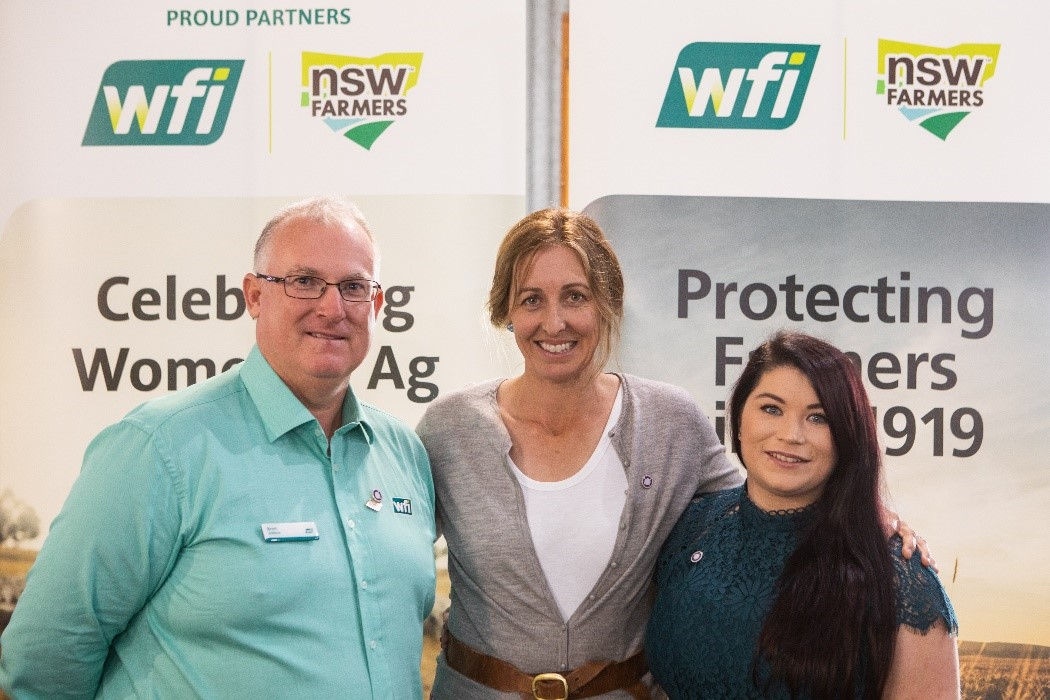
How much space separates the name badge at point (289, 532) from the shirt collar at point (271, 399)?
0.55 feet

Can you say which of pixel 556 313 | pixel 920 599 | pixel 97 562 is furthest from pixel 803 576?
pixel 97 562

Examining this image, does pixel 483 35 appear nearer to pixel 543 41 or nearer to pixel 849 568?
pixel 543 41

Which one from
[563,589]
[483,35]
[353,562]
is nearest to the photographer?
[353,562]

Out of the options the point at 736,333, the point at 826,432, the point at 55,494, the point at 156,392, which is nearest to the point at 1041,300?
the point at 736,333

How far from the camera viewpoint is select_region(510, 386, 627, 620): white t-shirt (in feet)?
7.11

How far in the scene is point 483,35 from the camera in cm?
313

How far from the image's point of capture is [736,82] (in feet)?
10.3

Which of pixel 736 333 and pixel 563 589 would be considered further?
pixel 736 333

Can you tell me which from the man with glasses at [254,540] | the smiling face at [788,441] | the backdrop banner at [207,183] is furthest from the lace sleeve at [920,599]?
the backdrop banner at [207,183]

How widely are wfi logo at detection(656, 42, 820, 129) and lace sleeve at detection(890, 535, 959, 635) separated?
177 cm

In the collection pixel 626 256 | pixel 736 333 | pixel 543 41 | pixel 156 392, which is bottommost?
pixel 156 392

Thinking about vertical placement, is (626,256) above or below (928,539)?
above

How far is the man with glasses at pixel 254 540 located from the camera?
164 centimetres

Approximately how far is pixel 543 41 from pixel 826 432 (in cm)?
181
